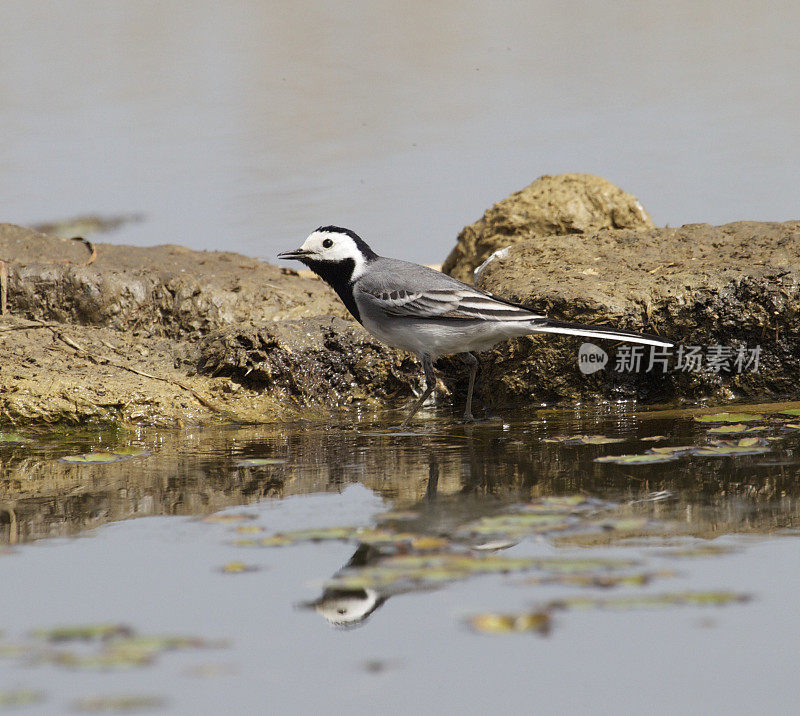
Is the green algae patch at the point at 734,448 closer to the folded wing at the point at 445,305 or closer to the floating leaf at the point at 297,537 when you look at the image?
the folded wing at the point at 445,305

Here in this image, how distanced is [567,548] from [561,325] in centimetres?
313

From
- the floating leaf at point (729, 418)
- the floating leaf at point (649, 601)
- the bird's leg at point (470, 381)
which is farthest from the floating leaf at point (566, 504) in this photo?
the bird's leg at point (470, 381)

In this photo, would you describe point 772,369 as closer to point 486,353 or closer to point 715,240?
point 715,240

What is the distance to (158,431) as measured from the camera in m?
6.91

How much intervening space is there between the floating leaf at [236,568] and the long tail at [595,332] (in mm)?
3375

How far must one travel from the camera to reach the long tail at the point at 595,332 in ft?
19.8

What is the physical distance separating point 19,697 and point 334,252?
200 inches

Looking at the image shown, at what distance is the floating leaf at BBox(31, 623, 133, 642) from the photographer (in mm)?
2756

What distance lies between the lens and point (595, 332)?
242 inches

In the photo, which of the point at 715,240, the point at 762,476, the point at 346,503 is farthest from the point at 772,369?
the point at 346,503

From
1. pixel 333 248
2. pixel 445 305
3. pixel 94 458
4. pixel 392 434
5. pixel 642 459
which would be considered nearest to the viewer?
pixel 642 459

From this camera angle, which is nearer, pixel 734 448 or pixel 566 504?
pixel 566 504

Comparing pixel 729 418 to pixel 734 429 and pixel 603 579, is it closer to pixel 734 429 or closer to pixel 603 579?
pixel 734 429

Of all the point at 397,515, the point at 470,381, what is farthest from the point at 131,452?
the point at 470,381
